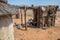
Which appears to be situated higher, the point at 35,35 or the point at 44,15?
the point at 44,15

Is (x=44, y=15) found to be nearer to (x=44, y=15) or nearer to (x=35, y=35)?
(x=44, y=15)

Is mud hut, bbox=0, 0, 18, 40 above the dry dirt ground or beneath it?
above

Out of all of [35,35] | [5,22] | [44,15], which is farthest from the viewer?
[44,15]

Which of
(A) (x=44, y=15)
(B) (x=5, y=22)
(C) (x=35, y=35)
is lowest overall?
(C) (x=35, y=35)

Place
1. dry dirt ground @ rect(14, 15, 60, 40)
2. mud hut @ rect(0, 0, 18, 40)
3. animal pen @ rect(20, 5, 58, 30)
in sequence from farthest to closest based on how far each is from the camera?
1. animal pen @ rect(20, 5, 58, 30)
2. dry dirt ground @ rect(14, 15, 60, 40)
3. mud hut @ rect(0, 0, 18, 40)

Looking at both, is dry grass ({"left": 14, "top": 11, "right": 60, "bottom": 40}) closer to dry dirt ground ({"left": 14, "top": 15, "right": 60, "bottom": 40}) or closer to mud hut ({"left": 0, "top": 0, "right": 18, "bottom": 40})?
dry dirt ground ({"left": 14, "top": 15, "right": 60, "bottom": 40})

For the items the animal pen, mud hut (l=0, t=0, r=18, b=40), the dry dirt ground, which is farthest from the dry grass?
mud hut (l=0, t=0, r=18, b=40)

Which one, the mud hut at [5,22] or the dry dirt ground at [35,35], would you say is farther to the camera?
the dry dirt ground at [35,35]

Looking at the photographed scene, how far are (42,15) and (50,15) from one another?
1.35 m

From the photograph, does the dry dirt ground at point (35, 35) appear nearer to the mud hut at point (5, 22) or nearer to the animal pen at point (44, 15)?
the animal pen at point (44, 15)

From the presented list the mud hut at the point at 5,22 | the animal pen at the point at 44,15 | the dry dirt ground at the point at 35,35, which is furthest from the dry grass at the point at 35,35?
the mud hut at the point at 5,22

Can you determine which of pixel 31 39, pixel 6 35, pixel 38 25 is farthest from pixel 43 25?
pixel 6 35

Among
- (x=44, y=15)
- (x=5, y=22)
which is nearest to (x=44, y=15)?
(x=44, y=15)

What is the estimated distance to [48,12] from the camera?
18.8 m
